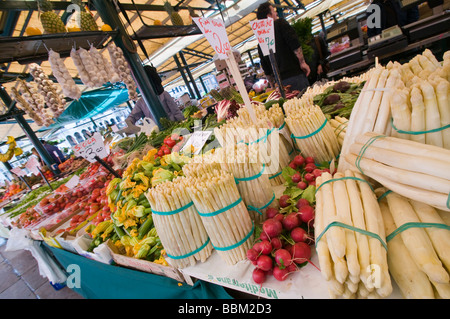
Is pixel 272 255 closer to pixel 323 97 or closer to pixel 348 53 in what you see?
pixel 323 97

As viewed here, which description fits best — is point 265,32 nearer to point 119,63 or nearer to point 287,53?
point 287,53

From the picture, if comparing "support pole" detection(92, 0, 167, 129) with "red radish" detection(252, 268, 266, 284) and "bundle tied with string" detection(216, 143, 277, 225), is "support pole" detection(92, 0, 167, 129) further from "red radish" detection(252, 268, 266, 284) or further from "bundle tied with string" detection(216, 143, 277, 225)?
"red radish" detection(252, 268, 266, 284)

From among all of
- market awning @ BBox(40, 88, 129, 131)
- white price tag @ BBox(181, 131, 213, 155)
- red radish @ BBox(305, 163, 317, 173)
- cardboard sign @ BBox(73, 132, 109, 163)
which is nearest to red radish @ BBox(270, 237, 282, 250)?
red radish @ BBox(305, 163, 317, 173)

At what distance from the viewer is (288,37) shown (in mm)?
3945

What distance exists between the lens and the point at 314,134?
1.68 metres

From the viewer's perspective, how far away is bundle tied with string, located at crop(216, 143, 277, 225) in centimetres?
137

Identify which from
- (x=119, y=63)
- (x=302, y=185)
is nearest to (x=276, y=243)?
(x=302, y=185)

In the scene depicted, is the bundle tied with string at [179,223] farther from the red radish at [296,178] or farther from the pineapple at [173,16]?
the pineapple at [173,16]

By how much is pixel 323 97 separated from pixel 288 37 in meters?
2.04

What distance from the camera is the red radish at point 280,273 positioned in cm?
112

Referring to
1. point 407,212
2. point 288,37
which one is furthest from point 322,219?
point 288,37

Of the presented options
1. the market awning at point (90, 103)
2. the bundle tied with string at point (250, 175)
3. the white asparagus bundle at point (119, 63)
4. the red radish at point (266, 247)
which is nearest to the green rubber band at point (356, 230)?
the red radish at point (266, 247)

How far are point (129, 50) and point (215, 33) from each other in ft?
13.2

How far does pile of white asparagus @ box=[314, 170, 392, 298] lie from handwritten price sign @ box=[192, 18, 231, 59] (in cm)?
140
